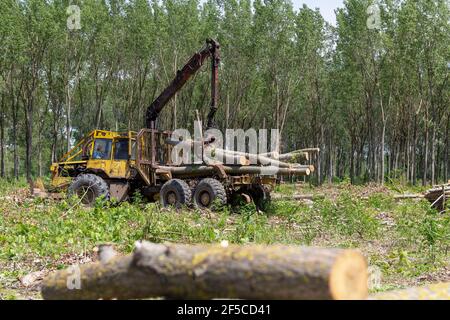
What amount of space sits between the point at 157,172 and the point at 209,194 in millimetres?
2373

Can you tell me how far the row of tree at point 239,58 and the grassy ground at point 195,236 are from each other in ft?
65.8

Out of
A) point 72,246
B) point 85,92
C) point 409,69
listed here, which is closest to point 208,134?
point 72,246

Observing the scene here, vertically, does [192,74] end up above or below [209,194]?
above

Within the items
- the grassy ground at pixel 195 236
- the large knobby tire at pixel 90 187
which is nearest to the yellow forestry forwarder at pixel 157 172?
the large knobby tire at pixel 90 187

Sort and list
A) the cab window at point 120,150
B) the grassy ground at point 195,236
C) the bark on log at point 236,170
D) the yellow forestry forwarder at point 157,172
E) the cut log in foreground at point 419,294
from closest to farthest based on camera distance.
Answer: the cut log in foreground at point 419,294
the grassy ground at point 195,236
the bark on log at point 236,170
the yellow forestry forwarder at point 157,172
the cab window at point 120,150

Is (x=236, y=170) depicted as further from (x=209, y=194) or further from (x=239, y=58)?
(x=239, y=58)

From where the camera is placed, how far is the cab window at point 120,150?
16.5 metres

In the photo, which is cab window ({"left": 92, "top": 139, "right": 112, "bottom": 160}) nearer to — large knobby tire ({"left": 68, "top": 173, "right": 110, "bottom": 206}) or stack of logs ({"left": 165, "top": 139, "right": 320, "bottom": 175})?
large knobby tire ({"left": 68, "top": 173, "right": 110, "bottom": 206})

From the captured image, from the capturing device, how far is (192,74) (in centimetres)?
1867

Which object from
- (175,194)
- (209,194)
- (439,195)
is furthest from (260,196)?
(439,195)

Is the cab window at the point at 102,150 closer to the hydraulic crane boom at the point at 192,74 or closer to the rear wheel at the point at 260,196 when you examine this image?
the hydraulic crane boom at the point at 192,74

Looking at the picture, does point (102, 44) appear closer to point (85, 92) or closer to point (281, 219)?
point (85, 92)

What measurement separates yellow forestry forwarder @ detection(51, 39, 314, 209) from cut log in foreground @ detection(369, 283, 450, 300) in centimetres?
1044

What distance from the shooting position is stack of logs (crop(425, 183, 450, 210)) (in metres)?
14.2
